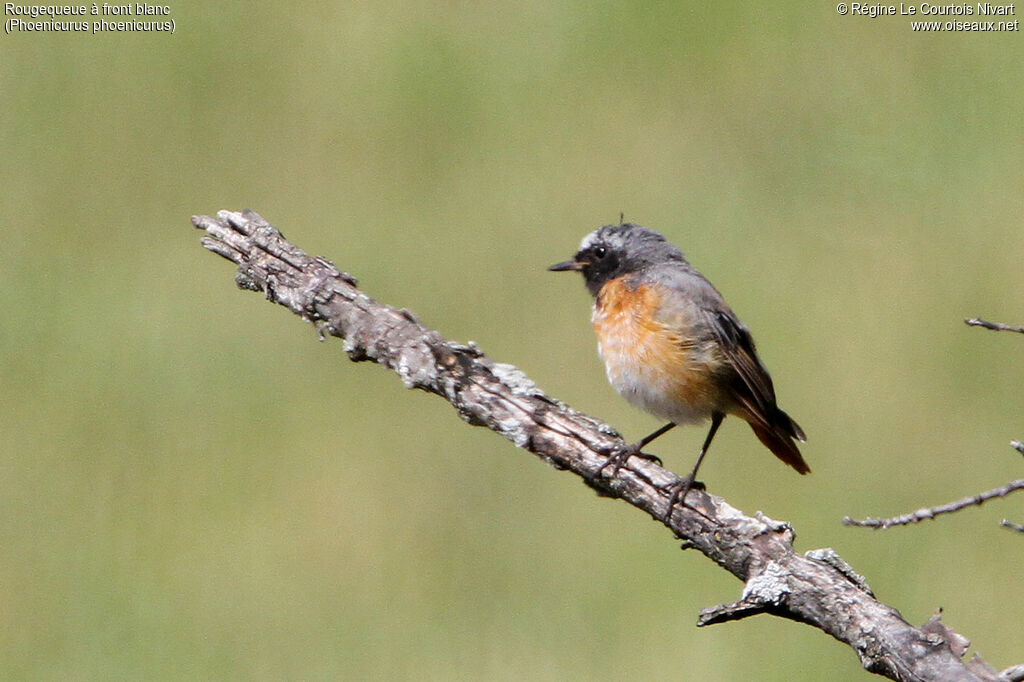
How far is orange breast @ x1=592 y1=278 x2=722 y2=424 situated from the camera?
555cm

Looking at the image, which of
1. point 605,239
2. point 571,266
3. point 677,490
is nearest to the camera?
point 677,490

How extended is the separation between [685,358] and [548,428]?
57.2 inches

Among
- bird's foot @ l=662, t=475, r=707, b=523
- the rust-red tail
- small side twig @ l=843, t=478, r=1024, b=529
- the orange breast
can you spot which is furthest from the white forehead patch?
small side twig @ l=843, t=478, r=1024, b=529

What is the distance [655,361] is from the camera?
5.57m

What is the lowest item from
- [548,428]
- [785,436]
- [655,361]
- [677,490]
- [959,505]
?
[959,505]

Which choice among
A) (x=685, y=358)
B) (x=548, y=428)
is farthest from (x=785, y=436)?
(x=548, y=428)

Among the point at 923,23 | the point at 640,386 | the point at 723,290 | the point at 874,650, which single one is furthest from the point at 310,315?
the point at 923,23

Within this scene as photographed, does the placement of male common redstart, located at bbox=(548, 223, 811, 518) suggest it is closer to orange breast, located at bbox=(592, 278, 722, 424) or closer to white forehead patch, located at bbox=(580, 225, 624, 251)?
orange breast, located at bbox=(592, 278, 722, 424)

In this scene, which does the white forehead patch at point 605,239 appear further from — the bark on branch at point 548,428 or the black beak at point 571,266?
the bark on branch at point 548,428

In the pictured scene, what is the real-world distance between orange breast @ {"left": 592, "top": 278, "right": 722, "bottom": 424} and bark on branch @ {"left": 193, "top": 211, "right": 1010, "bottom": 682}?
45.5 inches

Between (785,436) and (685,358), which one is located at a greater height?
(685,358)

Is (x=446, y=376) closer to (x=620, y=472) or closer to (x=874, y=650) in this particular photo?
(x=620, y=472)

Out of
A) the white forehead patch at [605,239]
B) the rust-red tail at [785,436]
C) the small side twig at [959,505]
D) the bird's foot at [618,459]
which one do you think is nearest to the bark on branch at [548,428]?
the bird's foot at [618,459]

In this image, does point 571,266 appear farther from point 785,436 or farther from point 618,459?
point 618,459
